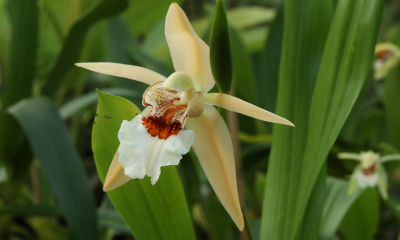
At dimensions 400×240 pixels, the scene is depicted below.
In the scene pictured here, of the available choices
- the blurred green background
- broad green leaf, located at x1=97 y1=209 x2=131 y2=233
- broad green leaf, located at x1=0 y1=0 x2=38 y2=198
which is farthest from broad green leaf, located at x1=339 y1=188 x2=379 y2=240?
broad green leaf, located at x1=0 y1=0 x2=38 y2=198

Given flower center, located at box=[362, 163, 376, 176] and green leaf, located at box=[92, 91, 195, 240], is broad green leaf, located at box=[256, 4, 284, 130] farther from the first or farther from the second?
green leaf, located at box=[92, 91, 195, 240]

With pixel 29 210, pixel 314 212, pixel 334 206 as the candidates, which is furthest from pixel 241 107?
pixel 29 210

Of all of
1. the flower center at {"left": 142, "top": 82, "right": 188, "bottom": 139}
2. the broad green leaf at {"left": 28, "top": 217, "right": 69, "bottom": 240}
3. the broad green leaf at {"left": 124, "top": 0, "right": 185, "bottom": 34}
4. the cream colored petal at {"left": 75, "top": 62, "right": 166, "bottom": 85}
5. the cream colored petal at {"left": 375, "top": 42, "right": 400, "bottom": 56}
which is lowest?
the broad green leaf at {"left": 28, "top": 217, "right": 69, "bottom": 240}

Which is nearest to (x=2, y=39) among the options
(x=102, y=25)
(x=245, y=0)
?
(x=102, y=25)

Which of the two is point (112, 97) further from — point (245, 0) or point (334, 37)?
point (245, 0)

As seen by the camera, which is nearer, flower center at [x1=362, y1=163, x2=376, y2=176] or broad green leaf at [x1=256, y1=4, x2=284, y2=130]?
flower center at [x1=362, y1=163, x2=376, y2=176]
